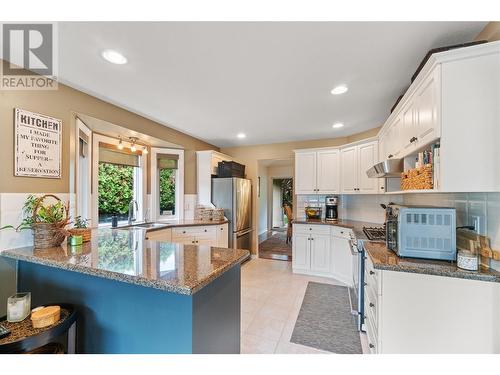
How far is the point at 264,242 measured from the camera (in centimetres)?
622

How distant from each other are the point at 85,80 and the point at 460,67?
9.71ft

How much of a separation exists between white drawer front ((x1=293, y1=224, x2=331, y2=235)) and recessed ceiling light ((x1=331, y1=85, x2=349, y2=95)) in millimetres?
2114

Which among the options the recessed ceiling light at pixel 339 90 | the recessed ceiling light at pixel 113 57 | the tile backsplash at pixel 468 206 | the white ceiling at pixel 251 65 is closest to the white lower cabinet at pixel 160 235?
the white ceiling at pixel 251 65

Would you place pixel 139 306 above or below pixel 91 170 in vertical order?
below

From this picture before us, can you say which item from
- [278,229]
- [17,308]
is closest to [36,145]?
[17,308]

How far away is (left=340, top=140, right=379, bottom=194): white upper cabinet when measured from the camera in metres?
3.15

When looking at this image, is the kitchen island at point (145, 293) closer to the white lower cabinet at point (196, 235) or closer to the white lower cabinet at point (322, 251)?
the white lower cabinet at point (196, 235)

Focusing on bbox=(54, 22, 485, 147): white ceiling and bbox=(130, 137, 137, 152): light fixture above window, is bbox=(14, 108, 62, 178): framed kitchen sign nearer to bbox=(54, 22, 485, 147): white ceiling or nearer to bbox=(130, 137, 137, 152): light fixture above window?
bbox=(54, 22, 485, 147): white ceiling

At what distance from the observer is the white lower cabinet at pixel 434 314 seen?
1258 millimetres

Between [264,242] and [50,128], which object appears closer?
[50,128]

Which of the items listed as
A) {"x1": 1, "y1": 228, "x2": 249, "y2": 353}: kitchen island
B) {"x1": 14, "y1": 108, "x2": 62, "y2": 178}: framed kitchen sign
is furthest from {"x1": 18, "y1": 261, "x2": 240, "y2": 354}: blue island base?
{"x1": 14, "y1": 108, "x2": 62, "y2": 178}: framed kitchen sign
